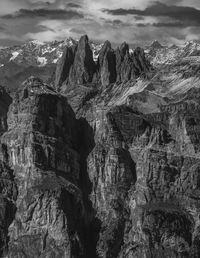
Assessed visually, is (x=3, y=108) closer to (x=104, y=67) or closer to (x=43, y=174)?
(x=43, y=174)

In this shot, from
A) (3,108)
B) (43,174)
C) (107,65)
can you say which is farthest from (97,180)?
(107,65)

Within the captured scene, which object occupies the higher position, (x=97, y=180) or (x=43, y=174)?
(x=97, y=180)

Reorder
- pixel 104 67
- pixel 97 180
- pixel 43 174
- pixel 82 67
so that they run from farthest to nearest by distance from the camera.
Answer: pixel 104 67
pixel 82 67
pixel 97 180
pixel 43 174

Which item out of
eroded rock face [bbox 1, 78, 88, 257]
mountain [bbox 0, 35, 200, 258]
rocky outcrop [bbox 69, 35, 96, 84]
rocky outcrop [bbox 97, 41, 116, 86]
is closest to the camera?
eroded rock face [bbox 1, 78, 88, 257]

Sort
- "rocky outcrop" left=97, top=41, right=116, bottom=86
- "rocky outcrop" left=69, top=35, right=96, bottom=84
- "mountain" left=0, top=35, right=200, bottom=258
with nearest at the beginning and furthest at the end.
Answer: "mountain" left=0, top=35, right=200, bottom=258 → "rocky outcrop" left=97, top=41, right=116, bottom=86 → "rocky outcrop" left=69, top=35, right=96, bottom=84

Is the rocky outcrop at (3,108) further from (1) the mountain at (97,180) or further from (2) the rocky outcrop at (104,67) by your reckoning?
(2) the rocky outcrop at (104,67)

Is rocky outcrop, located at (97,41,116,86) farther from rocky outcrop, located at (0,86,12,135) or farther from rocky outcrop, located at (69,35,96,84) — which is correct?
rocky outcrop, located at (0,86,12,135)

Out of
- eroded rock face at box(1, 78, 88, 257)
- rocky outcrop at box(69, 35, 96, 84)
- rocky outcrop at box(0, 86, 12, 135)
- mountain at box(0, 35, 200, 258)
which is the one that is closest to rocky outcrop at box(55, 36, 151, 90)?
rocky outcrop at box(69, 35, 96, 84)

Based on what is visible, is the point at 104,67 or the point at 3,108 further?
the point at 104,67

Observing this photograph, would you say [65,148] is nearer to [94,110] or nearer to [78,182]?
[78,182]
